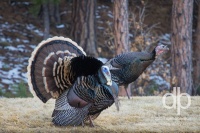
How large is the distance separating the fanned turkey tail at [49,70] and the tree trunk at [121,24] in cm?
435

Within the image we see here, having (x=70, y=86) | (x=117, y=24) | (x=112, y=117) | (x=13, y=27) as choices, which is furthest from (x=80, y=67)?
(x=13, y=27)

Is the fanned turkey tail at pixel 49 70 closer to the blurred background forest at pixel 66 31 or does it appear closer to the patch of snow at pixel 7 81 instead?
the blurred background forest at pixel 66 31

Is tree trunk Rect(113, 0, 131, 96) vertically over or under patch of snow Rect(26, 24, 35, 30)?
over

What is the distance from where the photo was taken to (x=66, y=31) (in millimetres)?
16125

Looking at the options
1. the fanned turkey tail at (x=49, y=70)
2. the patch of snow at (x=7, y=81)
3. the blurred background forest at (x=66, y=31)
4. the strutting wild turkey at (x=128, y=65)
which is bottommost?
the patch of snow at (x=7, y=81)

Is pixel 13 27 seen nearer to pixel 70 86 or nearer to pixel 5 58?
pixel 5 58

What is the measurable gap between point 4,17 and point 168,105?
1014 cm

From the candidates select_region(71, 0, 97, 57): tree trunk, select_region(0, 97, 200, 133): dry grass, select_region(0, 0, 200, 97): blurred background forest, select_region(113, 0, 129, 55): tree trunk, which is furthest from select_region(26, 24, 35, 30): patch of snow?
select_region(0, 97, 200, 133): dry grass

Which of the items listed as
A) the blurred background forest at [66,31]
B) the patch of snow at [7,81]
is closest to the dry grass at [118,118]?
the blurred background forest at [66,31]

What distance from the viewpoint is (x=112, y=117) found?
612 cm

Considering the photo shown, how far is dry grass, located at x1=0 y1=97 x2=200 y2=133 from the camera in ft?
17.6

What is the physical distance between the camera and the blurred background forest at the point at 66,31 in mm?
12305

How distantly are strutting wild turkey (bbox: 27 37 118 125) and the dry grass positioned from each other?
0.58ft

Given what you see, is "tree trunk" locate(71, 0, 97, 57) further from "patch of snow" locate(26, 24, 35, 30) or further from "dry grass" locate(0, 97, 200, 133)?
"dry grass" locate(0, 97, 200, 133)
